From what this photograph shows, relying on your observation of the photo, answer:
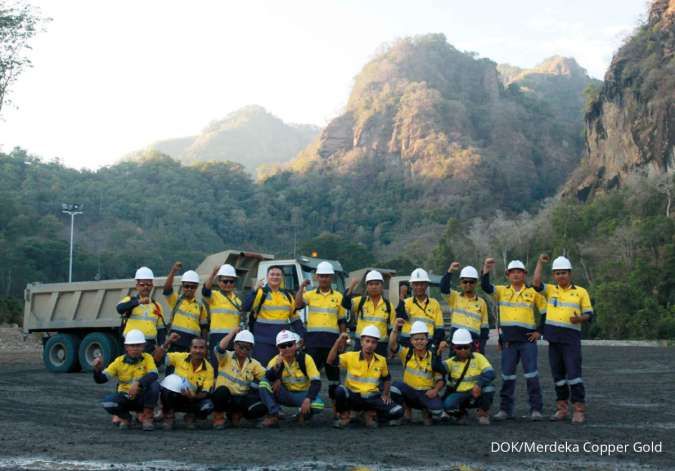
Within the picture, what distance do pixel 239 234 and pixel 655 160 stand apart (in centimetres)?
6050

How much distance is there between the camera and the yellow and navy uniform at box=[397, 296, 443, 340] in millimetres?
11023

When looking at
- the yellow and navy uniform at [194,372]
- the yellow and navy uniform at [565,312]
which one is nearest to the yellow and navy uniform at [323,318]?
the yellow and navy uniform at [194,372]

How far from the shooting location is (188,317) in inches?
446

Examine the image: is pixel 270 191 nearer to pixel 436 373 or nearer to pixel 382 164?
pixel 382 164

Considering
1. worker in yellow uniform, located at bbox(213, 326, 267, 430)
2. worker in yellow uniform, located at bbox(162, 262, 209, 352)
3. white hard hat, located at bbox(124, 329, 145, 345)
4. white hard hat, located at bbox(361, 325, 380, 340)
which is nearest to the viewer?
white hard hat, located at bbox(124, 329, 145, 345)

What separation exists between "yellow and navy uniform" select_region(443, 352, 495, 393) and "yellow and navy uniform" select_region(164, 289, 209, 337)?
3210 millimetres

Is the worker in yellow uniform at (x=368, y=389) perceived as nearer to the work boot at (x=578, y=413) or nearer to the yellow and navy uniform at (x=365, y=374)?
the yellow and navy uniform at (x=365, y=374)

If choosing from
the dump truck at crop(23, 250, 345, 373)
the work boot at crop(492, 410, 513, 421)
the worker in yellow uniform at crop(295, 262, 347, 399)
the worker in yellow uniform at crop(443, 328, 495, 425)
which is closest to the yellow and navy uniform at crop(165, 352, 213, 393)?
the worker in yellow uniform at crop(295, 262, 347, 399)

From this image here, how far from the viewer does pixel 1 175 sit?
329 ft

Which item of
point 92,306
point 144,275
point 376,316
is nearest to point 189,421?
point 144,275

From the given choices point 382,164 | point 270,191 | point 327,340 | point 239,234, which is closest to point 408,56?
point 382,164

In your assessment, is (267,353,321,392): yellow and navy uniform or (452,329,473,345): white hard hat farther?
(452,329,473,345): white hard hat

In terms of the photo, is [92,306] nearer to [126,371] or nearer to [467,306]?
[126,371]

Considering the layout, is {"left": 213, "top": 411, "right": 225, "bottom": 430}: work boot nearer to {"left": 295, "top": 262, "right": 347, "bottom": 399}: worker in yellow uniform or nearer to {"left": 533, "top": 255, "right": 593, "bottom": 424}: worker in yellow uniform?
{"left": 295, "top": 262, "right": 347, "bottom": 399}: worker in yellow uniform
